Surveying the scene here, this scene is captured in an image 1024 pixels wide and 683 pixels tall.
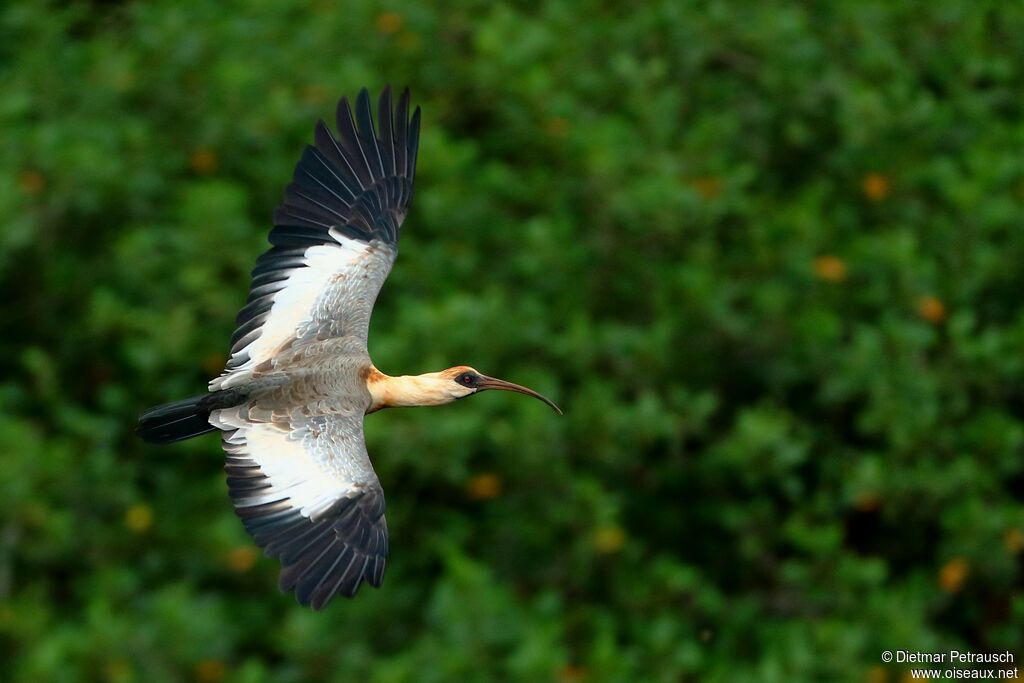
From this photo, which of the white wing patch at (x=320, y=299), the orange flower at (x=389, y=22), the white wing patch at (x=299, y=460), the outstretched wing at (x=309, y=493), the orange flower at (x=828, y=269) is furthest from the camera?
the orange flower at (x=389, y=22)

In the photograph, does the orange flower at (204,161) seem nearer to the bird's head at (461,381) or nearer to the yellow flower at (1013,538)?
the bird's head at (461,381)

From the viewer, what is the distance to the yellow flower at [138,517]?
918 centimetres

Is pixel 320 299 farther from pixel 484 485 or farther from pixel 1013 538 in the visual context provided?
pixel 1013 538

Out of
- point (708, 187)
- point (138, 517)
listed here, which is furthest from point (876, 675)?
point (138, 517)

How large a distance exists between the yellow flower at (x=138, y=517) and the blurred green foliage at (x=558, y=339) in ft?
0.04

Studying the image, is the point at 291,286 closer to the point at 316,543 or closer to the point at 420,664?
the point at 316,543

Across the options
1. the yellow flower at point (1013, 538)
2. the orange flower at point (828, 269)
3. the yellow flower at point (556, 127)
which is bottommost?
the yellow flower at point (1013, 538)

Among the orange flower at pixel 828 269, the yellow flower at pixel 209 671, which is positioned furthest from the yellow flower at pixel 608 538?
the yellow flower at pixel 209 671

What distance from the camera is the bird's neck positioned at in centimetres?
713

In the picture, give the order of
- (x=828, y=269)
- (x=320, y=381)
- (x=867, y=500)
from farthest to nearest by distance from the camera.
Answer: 1. (x=828, y=269)
2. (x=867, y=500)
3. (x=320, y=381)

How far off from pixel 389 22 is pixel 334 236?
3.56m

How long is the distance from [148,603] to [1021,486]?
5.86 metres

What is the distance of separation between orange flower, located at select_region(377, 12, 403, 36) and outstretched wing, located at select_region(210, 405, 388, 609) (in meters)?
4.27

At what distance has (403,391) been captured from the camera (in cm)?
721
